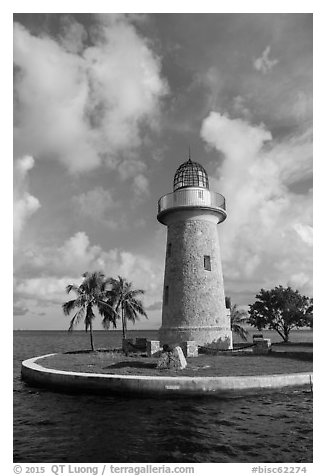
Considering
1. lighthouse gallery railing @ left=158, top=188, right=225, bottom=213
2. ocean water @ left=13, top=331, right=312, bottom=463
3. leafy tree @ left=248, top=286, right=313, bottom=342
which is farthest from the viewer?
leafy tree @ left=248, top=286, right=313, bottom=342

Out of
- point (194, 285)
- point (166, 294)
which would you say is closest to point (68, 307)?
point (166, 294)

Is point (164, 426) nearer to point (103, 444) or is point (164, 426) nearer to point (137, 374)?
point (103, 444)

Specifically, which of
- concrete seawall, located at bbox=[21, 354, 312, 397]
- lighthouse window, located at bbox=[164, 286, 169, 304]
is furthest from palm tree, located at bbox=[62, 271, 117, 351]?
concrete seawall, located at bbox=[21, 354, 312, 397]

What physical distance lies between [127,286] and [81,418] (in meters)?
24.7

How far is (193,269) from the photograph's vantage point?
86.4 ft

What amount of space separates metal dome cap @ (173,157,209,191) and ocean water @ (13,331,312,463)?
16682 mm

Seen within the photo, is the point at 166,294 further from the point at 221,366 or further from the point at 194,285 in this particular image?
the point at 221,366

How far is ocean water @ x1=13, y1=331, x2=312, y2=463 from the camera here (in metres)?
9.68

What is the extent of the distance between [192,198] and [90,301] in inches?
556

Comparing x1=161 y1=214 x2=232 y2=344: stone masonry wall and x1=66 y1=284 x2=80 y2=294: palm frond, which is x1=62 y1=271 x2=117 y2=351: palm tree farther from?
x1=161 y1=214 x2=232 y2=344: stone masonry wall

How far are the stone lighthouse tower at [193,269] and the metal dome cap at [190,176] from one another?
79 mm

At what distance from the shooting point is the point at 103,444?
10.3 meters
